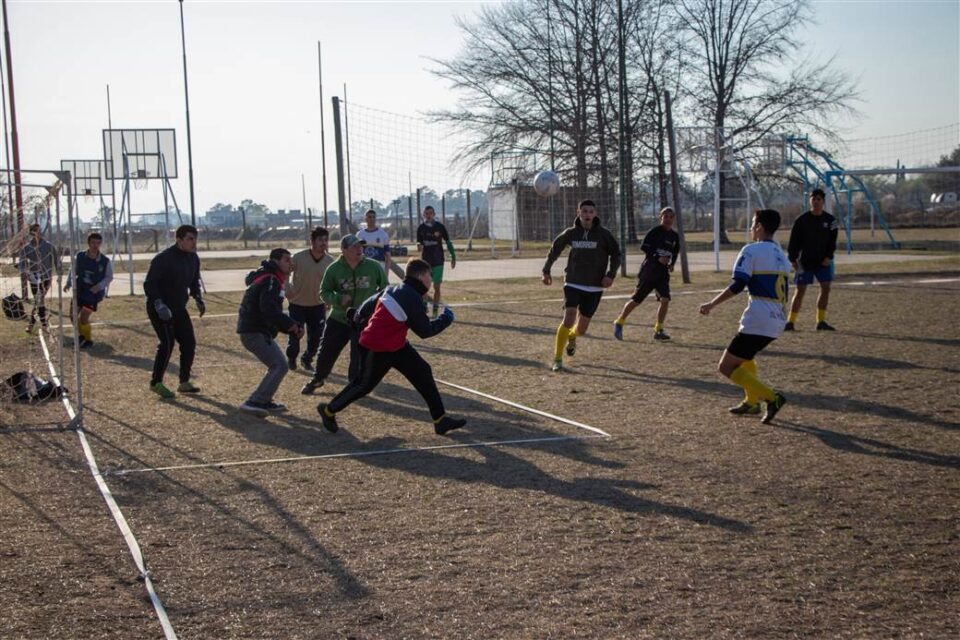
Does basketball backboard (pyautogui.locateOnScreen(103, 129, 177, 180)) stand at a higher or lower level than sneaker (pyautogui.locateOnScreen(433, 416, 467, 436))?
higher

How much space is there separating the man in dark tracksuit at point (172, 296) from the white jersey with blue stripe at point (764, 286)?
5468 mm

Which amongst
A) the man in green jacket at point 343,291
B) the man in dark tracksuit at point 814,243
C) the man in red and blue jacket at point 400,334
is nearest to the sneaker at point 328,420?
the man in red and blue jacket at point 400,334

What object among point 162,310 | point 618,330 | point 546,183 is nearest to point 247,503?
point 162,310

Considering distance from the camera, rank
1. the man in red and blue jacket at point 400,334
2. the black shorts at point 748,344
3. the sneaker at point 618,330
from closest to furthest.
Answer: the man in red and blue jacket at point 400,334, the black shorts at point 748,344, the sneaker at point 618,330

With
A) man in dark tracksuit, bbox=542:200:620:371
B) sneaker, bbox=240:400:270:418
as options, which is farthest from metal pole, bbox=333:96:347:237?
sneaker, bbox=240:400:270:418

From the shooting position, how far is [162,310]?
10812mm

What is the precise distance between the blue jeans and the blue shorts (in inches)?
270

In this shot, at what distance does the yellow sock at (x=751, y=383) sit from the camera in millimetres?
9016

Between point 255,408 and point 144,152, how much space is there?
2243cm

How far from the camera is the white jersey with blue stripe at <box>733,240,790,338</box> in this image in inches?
352

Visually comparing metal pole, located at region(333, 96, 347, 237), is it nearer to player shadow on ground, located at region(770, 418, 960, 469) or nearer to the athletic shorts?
the athletic shorts

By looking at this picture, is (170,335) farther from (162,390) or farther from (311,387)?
(311,387)

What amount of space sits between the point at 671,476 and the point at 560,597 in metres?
2.50

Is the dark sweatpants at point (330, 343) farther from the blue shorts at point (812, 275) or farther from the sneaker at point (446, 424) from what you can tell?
the blue shorts at point (812, 275)
